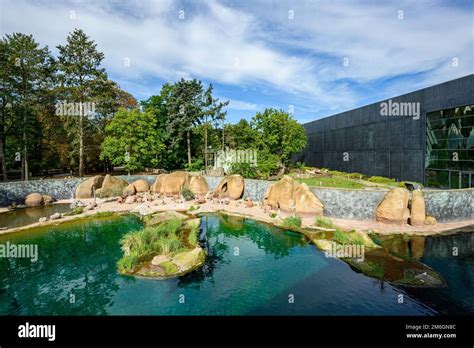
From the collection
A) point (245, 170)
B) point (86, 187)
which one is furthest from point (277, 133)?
point (86, 187)

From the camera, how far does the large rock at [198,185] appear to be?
31.9 metres

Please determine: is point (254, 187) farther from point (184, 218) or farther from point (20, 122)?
point (20, 122)

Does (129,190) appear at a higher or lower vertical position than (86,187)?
lower

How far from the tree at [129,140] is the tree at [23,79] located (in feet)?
26.7

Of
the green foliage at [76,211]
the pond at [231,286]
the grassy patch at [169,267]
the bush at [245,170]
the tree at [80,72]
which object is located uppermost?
the tree at [80,72]

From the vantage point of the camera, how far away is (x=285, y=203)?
24.3 meters

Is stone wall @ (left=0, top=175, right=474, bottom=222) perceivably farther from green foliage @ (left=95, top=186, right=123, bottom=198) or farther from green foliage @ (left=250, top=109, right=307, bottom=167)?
green foliage @ (left=250, top=109, right=307, bottom=167)

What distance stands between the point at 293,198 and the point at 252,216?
390 centimetres

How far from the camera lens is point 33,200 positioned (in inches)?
1099

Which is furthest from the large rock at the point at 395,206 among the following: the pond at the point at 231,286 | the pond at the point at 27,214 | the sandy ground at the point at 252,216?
the pond at the point at 27,214

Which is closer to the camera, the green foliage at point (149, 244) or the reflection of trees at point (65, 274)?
the reflection of trees at point (65, 274)

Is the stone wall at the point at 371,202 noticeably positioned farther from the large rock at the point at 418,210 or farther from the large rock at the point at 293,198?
the large rock at the point at 418,210

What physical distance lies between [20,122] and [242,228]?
93.2 ft

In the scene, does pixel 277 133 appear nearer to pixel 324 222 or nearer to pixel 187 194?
pixel 187 194
